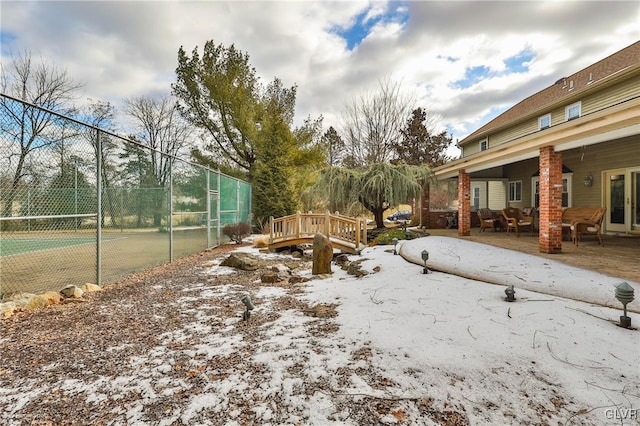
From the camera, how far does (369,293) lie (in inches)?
164

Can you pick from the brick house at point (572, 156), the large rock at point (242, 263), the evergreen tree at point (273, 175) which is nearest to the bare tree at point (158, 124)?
the evergreen tree at point (273, 175)

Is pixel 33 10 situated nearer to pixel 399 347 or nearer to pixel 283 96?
pixel 399 347

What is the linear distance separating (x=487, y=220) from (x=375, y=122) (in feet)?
38.8

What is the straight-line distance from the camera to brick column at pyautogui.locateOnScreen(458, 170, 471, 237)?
8977 millimetres

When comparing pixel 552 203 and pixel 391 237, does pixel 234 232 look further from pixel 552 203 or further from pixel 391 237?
pixel 552 203

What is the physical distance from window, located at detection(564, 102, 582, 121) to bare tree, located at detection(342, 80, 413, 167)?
33.9ft

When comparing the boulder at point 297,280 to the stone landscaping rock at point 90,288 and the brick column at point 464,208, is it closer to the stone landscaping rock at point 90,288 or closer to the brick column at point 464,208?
the stone landscaping rock at point 90,288

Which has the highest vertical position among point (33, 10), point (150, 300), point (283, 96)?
point (283, 96)

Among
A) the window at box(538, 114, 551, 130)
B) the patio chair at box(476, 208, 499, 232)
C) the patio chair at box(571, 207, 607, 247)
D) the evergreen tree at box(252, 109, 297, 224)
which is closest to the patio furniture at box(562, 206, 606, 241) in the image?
the patio chair at box(571, 207, 607, 247)

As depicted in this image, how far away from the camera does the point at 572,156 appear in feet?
30.6

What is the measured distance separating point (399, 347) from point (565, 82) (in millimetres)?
14751

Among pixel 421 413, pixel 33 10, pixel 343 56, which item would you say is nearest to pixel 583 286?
pixel 421 413

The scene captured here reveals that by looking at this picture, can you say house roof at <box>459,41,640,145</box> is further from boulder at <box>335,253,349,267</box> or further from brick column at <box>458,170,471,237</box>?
boulder at <box>335,253,349,267</box>

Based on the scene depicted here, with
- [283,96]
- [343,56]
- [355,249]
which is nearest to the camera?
[355,249]
